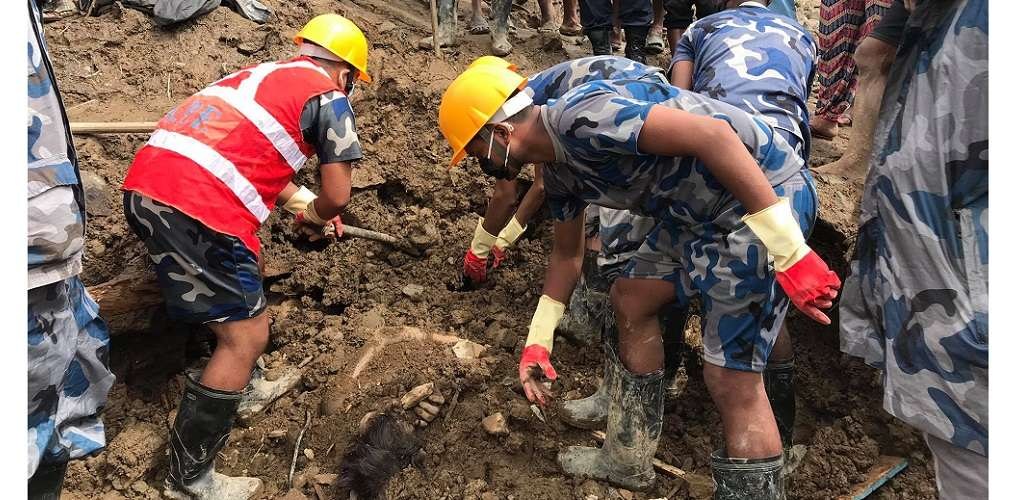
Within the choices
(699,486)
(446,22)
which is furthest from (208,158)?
(446,22)

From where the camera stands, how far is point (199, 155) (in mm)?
2562

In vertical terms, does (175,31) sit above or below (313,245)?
above

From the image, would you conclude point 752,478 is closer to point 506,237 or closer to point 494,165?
point 494,165

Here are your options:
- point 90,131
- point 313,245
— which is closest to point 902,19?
point 313,245

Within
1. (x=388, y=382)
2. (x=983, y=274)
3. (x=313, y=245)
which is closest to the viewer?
(x=983, y=274)

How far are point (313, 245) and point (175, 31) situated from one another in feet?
6.36

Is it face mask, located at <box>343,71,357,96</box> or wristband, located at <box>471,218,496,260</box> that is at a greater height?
face mask, located at <box>343,71,357,96</box>

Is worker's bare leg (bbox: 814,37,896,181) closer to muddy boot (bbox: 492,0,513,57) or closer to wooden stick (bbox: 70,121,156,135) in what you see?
muddy boot (bbox: 492,0,513,57)

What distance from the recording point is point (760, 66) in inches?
103

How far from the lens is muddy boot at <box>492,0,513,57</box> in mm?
5414

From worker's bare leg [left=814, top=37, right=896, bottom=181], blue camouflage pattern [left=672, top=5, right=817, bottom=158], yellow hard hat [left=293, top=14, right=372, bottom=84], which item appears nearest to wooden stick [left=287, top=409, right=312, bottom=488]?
yellow hard hat [left=293, top=14, right=372, bottom=84]

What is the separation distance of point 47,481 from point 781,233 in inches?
97.2

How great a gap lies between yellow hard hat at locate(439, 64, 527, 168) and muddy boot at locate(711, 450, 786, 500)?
4.76 feet

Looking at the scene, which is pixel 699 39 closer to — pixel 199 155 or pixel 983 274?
pixel 983 274
